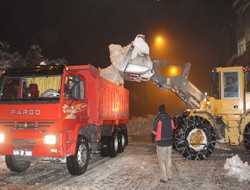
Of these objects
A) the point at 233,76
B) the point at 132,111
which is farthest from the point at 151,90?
the point at 233,76

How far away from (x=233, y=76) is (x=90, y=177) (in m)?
6.81

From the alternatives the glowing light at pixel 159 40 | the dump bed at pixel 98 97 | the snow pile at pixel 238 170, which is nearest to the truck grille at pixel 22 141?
the dump bed at pixel 98 97

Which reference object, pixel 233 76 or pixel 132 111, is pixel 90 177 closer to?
pixel 233 76

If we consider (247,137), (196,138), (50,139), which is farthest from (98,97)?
(247,137)

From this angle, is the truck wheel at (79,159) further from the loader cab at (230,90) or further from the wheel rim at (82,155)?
the loader cab at (230,90)

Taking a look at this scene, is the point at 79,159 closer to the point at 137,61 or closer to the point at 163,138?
the point at 163,138

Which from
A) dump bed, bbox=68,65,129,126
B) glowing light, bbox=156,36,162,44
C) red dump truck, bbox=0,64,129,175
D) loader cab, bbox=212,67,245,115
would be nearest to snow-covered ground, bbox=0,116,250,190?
red dump truck, bbox=0,64,129,175

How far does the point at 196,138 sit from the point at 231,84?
252 cm

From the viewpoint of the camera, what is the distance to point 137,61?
1202cm

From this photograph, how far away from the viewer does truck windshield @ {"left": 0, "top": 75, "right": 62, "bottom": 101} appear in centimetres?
911

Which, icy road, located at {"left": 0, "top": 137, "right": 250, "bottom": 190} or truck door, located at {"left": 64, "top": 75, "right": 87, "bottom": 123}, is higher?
truck door, located at {"left": 64, "top": 75, "right": 87, "bottom": 123}

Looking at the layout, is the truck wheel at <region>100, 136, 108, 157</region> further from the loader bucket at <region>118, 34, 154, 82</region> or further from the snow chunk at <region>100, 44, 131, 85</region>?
the snow chunk at <region>100, 44, 131, 85</region>

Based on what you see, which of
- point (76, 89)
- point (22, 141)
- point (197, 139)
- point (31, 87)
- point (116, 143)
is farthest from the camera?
point (116, 143)

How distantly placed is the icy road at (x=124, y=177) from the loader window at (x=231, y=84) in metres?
2.48
